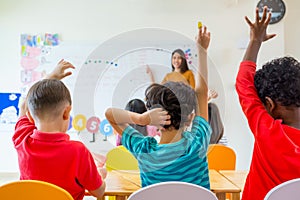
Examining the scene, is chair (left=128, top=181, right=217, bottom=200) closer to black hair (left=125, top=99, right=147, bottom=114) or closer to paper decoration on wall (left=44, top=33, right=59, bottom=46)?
black hair (left=125, top=99, right=147, bottom=114)

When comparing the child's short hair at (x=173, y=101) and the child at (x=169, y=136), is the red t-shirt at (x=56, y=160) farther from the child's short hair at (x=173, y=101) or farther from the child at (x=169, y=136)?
the child's short hair at (x=173, y=101)

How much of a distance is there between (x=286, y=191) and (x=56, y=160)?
752mm

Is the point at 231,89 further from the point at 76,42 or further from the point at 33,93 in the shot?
A: the point at 33,93

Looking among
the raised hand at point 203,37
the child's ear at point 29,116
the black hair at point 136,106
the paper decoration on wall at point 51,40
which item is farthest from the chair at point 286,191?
the paper decoration on wall at point 51,40

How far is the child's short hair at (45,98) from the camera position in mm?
1270

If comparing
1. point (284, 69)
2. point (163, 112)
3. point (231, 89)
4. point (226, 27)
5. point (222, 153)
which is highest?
point (226, 27)

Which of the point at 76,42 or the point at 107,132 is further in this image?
the point at 76,42

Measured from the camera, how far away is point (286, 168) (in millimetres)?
1145

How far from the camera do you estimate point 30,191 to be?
3.55 ft

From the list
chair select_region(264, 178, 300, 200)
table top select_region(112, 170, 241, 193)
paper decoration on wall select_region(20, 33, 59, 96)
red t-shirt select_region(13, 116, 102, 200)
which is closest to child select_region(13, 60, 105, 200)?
red t-shirt select_region(13, 116, 102, 200)

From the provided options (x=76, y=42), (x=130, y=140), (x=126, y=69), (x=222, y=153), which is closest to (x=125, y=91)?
(x=126, y=69)

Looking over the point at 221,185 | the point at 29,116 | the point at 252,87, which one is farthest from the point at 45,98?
the point at 221,185

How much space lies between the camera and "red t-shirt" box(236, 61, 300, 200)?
1119mm

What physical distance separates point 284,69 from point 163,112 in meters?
0.44
